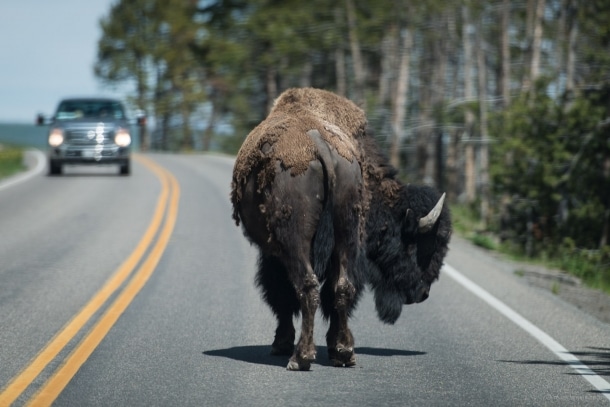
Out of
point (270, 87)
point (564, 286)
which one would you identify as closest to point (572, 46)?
point (564, 286)

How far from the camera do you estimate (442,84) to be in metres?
47.8

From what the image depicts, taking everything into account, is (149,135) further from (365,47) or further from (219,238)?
(219,238)

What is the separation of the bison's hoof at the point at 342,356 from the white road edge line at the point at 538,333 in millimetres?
1617

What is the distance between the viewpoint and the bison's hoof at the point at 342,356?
8055mm

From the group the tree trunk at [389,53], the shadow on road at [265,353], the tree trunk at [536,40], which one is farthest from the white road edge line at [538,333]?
the tree trunk at [389,53]

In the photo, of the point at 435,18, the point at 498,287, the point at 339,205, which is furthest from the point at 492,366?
the point at 435,18

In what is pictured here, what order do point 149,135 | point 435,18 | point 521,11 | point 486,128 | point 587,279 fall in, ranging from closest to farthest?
point 587,279
point 486,128
point 521,11
point 435,18
point 149,135

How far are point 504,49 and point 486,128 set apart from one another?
2.32 m

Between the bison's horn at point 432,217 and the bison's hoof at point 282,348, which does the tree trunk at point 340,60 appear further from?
the bison's hoof at point 282,348

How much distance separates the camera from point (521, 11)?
42.3 meters

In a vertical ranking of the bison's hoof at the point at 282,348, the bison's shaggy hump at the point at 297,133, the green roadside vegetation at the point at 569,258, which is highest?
the bison's shaggy hump at the point at 297,133

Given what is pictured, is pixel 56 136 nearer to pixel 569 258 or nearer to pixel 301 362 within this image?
pixel 569 258

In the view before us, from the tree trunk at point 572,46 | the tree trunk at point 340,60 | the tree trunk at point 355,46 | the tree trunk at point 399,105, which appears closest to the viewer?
the tree trunk at point 572,46

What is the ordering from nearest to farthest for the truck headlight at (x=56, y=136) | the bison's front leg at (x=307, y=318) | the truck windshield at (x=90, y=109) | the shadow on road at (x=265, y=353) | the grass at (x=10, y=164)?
1. the bison's front leg at (x=307, y=318)
2. the shadow on road at (x=265, y=353)
3. the truck headlight at (x=56, y=136)
4. the truck windshield at (x=90, y=109)
5. the grass at (x=10, y=164)
